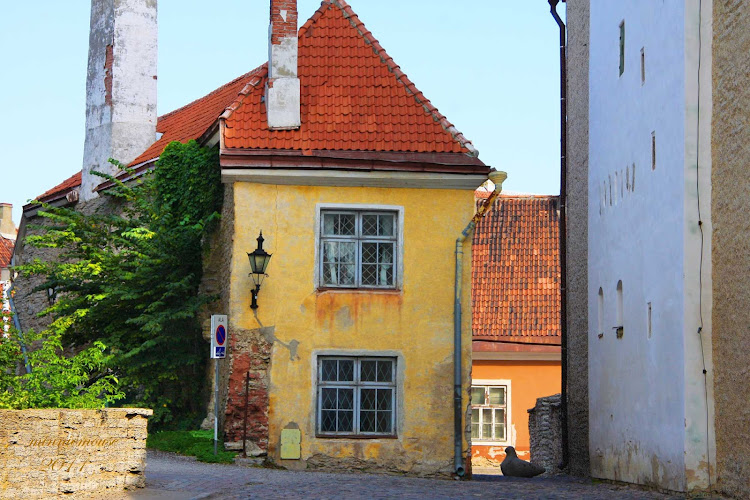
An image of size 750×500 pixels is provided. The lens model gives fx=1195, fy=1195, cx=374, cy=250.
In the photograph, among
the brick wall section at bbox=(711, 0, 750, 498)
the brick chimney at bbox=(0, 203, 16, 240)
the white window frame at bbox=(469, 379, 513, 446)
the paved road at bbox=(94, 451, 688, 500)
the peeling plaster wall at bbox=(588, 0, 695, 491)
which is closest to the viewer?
the paved road at bbox=(94, 451, 688, 500)

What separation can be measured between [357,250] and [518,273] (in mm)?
16241

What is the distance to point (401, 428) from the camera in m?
19.3

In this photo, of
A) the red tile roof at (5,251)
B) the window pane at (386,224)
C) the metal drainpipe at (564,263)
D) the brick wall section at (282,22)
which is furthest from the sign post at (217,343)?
the red tile roof at (5,251)

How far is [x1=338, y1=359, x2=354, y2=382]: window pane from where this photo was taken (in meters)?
19.5

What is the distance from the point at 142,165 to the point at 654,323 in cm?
1220

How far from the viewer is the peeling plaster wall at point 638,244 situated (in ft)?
52.3

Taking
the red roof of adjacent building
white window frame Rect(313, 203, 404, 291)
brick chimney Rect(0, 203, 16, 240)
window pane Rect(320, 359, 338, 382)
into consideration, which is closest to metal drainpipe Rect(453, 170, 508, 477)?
the red roof of adjacent building

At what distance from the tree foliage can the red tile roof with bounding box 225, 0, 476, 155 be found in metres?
1.38

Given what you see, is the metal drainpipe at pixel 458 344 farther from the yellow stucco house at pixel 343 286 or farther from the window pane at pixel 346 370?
the window pane at pixel 346 370

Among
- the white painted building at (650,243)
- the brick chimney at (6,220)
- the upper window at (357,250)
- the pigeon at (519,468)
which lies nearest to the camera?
the white painted building at (650,243)

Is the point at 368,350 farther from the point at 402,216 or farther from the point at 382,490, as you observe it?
the point at 382,490

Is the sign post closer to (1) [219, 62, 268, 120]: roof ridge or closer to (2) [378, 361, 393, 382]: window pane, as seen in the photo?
(2) [378, 361, 393, 382]: window pane

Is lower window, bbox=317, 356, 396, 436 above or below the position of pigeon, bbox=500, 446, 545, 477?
above

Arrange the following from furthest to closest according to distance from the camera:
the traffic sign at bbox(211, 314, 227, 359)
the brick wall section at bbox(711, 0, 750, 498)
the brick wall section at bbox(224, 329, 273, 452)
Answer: the brick wall section at bbox(224, 329, 273, 452) < the traffic sign at bbox(211, 314, 227, 359) < the brick wall section at bbox(711, 0, 750, 498)
